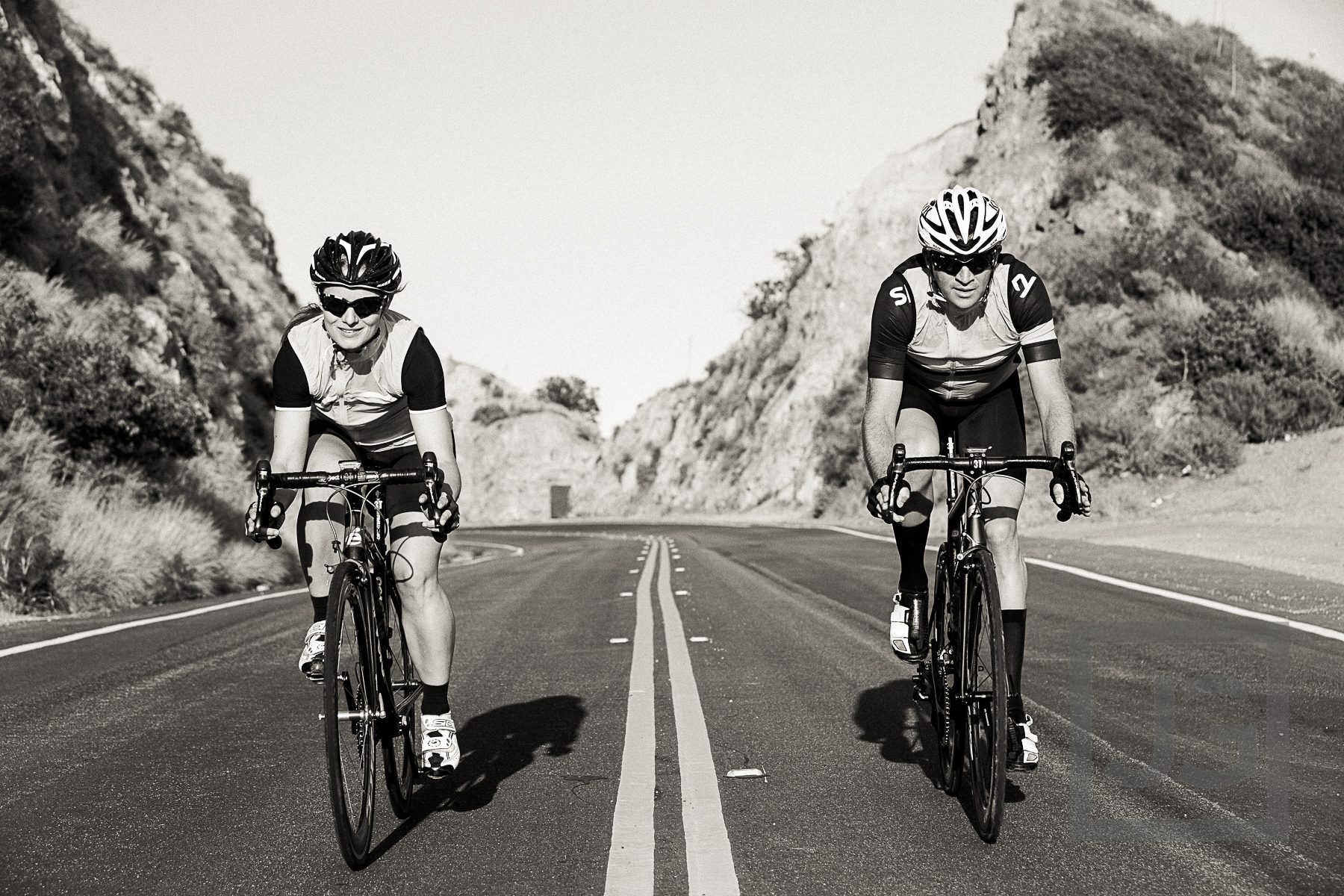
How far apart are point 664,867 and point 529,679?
13.5 ft

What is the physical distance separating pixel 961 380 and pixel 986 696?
4.92 ft

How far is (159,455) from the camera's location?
19734 mm

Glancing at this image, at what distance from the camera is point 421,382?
5.15 m

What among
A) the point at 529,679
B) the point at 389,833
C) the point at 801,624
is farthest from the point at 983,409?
the point at 801,624

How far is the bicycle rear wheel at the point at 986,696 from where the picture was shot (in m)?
4.49

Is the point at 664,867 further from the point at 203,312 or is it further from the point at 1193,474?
the point at 203,312

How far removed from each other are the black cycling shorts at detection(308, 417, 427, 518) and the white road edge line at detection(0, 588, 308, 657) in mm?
5345

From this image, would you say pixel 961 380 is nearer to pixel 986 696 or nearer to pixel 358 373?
pixel 986 696

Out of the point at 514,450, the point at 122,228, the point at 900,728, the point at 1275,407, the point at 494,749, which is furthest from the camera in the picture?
the point at 514,450

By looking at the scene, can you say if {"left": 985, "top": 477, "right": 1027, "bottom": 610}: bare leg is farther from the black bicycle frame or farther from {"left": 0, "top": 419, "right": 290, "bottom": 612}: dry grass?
{"left": 0, "top": 419, "right": 290, "bottom": 612}: dry grass

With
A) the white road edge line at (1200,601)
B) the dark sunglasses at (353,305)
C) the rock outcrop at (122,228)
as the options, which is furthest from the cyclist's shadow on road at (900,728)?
the rock outcrop at (122,228)

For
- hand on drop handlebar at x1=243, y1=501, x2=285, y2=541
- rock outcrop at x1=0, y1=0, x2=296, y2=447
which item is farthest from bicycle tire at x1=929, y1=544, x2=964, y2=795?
→ rock outcrop at x1=0, y1=0, x2=296, y2=447

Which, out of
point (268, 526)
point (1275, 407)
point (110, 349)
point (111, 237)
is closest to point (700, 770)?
point (268, 526)

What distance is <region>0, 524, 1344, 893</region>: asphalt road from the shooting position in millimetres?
4402
